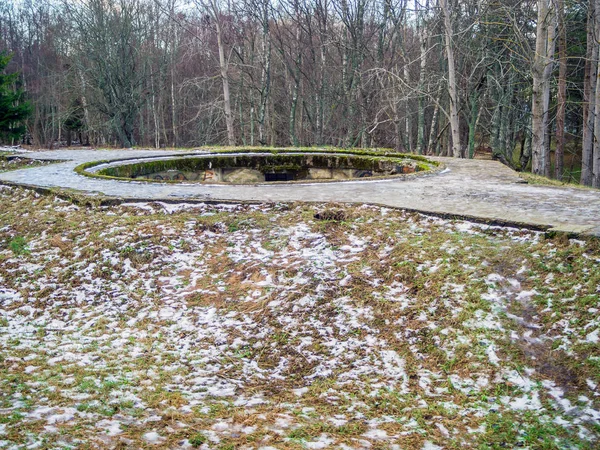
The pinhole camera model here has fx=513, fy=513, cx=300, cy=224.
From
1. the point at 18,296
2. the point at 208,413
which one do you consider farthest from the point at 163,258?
the point at 208,413

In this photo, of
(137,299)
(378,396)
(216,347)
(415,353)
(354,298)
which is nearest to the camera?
(378,396)

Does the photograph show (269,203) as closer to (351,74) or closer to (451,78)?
(451,78)

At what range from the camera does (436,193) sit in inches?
303

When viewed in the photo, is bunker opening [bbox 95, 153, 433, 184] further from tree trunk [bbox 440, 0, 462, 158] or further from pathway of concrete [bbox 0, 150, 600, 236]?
tree trunk [bbox 440, 0, 462, 158]

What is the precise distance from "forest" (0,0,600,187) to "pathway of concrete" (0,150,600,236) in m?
3.19

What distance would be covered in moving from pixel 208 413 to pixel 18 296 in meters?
3.32

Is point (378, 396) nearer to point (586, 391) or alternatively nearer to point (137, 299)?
point (586, 391)

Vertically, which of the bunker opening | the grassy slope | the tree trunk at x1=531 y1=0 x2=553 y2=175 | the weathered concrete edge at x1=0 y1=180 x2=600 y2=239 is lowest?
the grassy slope

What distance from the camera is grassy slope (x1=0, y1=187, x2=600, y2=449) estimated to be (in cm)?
331

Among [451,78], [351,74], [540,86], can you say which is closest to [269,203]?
[540,86]

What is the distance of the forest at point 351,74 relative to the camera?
14.6m

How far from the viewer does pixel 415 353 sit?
4281 millimetres

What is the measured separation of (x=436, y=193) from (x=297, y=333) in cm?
394

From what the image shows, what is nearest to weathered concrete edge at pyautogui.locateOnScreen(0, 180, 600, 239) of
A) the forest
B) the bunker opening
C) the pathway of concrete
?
the pathway of concrete
